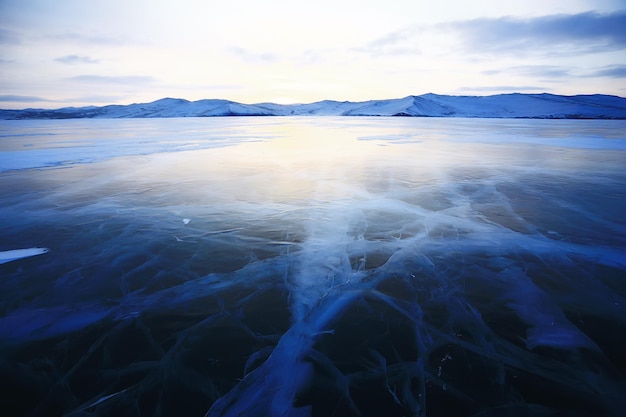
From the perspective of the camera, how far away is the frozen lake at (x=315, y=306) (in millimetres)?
1870

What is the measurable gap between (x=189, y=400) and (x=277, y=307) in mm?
937

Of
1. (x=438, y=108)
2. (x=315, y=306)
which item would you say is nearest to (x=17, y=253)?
(x=315, y=306)

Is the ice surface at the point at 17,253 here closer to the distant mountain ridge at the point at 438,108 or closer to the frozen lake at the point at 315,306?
the frozen lake at the point at 315,306

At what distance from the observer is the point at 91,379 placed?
196 cm

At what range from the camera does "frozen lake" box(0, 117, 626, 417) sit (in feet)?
6.14

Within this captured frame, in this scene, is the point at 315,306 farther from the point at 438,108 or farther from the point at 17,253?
the point at 438,108

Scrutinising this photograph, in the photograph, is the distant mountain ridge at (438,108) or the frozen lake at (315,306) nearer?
the frozen lake at (315,306)

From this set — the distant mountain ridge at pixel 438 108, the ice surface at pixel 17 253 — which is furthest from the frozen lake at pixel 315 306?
the distant mountain ridge at pixel 438 108

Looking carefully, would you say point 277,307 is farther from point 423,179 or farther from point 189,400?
point 423,179

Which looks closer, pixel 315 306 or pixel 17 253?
pixel 315 306

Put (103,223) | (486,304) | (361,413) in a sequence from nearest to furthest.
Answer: (361,413)
(486,304)
(103,223)

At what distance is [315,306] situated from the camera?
2.64 m

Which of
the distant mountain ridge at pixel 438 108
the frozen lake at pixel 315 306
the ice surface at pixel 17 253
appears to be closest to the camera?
the frozen lake at pixel 315 306

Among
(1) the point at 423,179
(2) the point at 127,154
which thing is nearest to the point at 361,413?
(1) the point at 423,179
